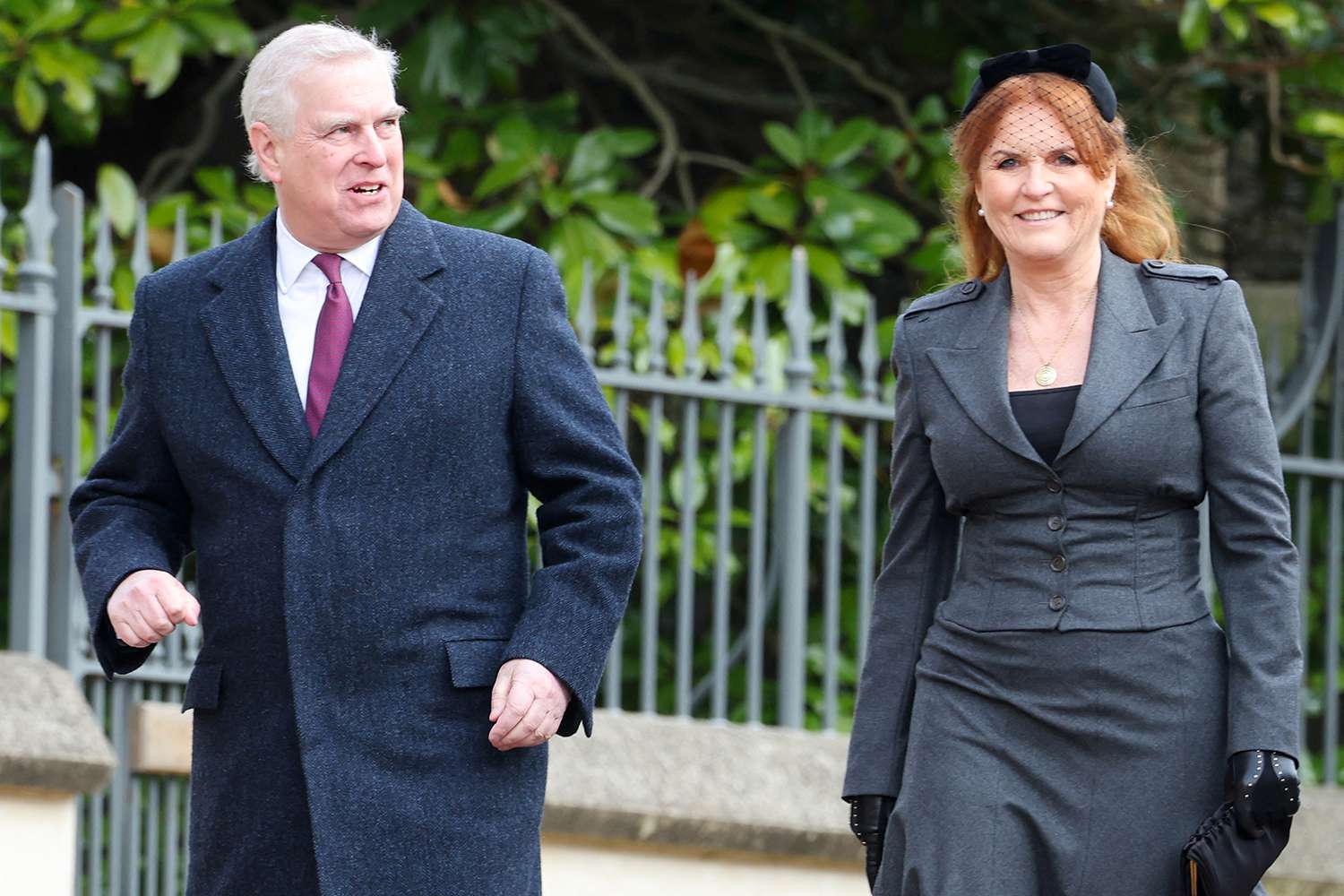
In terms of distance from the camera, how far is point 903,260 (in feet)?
23.9

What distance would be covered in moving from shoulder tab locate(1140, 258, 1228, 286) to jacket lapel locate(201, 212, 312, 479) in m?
1.27

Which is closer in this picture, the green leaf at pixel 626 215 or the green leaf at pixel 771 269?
the green leaf at pixel 771 269

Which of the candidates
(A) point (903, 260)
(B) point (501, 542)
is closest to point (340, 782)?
(B) point (501, 542)

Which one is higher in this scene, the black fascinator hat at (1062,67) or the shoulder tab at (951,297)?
the black fascinator hat at (1062,67)

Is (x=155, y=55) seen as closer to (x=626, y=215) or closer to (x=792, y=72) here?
(x=626, y=215)

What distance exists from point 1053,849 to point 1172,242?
38.9 inches

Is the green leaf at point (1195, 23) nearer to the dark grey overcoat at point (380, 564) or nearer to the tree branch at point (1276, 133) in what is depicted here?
the tree branch at point (1276, 133)

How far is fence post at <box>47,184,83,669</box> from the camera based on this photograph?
5.17 metres

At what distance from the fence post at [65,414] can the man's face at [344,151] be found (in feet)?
6.01

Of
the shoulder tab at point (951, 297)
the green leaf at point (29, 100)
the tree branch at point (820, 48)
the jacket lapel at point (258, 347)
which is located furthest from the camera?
the tree branch at point (820, 48)

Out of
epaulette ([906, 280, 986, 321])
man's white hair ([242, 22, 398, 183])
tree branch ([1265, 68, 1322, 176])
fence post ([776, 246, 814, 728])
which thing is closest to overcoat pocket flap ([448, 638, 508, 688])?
man's white hair ([242, 22, 398, 183])

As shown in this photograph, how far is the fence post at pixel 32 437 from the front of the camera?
512 centimetres

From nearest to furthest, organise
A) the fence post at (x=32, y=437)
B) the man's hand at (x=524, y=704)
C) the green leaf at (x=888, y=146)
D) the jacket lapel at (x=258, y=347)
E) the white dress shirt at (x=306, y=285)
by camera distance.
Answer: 1. the man's hand at (x=524, y=704)
2. the jacket lapel at (x=258, y=347)
3. the white dress shirt at (x=306, y=285)
4. the fence post at (x=32, y=437)
5. the green leaf at (x=888, y=146)

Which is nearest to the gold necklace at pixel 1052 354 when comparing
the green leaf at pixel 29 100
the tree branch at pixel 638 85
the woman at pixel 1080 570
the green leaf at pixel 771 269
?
the woman at pixel 1080 570
